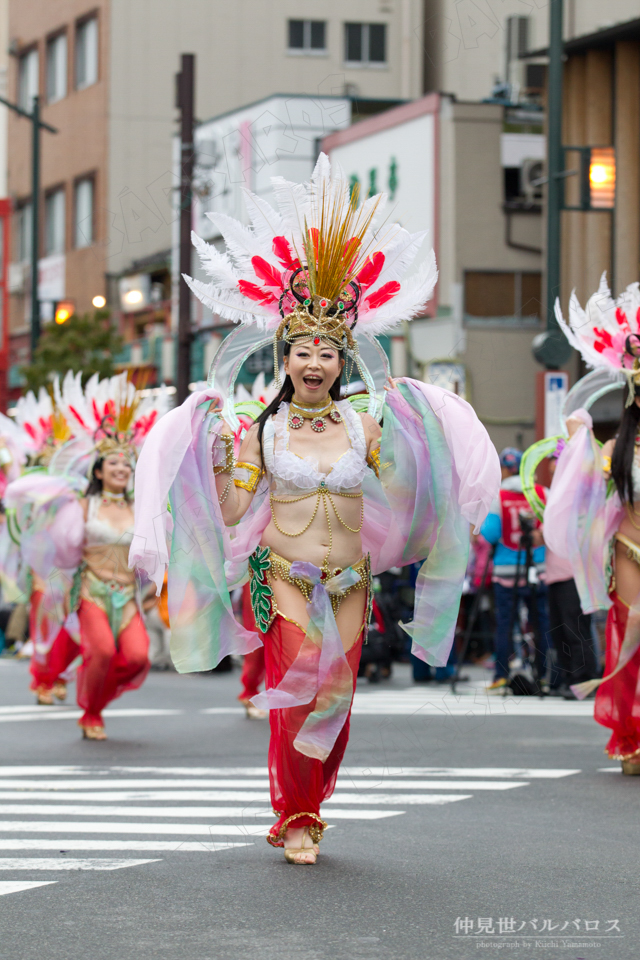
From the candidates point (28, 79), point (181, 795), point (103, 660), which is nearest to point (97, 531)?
point (103, 660)

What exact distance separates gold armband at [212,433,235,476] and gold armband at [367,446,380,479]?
53 cm

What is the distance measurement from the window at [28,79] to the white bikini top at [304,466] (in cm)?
3066

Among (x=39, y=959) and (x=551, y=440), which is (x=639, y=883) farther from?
(x=551, y=440)

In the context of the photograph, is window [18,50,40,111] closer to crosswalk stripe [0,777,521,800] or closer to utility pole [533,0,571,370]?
utility pole [533,0,571,370]

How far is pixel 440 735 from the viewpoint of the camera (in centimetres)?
984

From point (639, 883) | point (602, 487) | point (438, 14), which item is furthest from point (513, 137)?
point (639, 883)

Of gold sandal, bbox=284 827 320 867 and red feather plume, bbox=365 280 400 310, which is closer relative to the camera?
gold sandal, bbox=284 827 320 867

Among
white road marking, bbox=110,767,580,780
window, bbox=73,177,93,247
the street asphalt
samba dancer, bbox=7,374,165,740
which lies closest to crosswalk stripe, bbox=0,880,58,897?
the street asphalt

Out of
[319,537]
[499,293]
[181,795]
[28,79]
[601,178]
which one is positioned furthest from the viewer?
[28,79]

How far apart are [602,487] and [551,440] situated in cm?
73

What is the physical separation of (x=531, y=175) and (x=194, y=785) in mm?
16536

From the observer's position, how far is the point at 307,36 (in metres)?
30.6

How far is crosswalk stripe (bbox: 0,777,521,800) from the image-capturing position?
25.1ft

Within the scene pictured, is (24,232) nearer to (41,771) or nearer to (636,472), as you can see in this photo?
(41,771)
